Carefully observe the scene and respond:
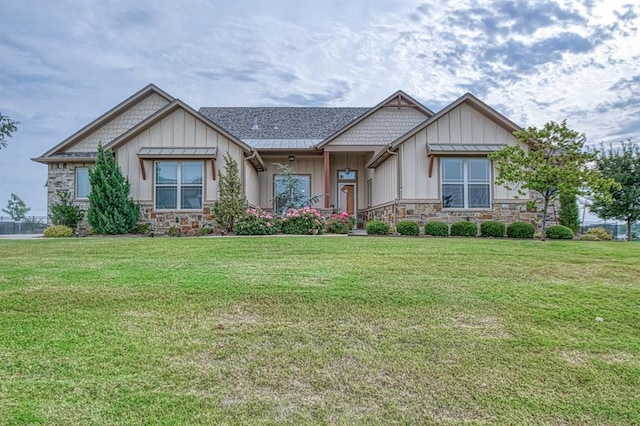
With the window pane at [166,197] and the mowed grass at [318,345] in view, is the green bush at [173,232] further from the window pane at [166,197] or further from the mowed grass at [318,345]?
the mowed grass at [318,345]

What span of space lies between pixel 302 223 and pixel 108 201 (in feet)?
22.4

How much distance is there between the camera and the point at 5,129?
13.5m

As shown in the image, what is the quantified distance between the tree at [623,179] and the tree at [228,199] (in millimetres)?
13844

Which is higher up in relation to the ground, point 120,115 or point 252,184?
point 120,115

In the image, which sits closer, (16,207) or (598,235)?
(598,235)

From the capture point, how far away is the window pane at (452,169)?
46.5ft

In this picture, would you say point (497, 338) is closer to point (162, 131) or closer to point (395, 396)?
point (395, 396)

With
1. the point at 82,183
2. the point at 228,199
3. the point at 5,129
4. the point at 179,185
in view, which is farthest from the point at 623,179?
the point at 5,129

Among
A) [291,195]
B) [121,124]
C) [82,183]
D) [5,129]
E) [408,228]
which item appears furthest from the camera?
[291,195]

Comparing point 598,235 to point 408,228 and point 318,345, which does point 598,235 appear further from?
point 318,345

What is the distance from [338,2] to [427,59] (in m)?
5.66

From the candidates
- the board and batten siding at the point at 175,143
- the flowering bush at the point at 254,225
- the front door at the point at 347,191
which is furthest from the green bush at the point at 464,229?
the board and batten siding at the point at 175,143

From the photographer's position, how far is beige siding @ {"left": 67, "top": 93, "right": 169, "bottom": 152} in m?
16.9

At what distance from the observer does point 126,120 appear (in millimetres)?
17484
